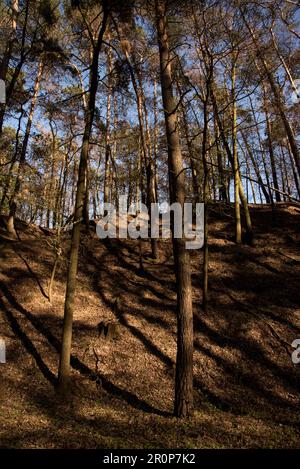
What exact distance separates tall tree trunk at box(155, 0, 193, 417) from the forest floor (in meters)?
0.55

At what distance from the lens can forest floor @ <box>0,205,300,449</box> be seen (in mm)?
6477

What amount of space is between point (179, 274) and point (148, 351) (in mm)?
3668

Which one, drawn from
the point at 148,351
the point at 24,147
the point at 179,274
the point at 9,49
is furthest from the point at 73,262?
the point at 24,147

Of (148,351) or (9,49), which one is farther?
(9,49)

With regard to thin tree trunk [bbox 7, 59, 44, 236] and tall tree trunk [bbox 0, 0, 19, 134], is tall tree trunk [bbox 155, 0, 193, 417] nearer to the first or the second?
tall tree trunk [bbox 0, 0, 19, 134]

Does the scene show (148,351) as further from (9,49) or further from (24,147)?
(9,49)

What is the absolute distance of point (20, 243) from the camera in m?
16.1

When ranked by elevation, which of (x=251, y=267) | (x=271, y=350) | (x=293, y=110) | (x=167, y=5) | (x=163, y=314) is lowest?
(x=271, y=350)

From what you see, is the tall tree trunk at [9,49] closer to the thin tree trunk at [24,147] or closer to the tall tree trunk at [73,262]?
the thin tree trunk at [24,147]

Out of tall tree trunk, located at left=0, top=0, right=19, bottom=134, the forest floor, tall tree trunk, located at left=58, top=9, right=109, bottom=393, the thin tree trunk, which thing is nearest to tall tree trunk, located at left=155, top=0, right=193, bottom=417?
the forest floor

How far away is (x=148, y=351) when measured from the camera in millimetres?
9852

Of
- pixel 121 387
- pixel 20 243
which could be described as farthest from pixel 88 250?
pixel 121 387
